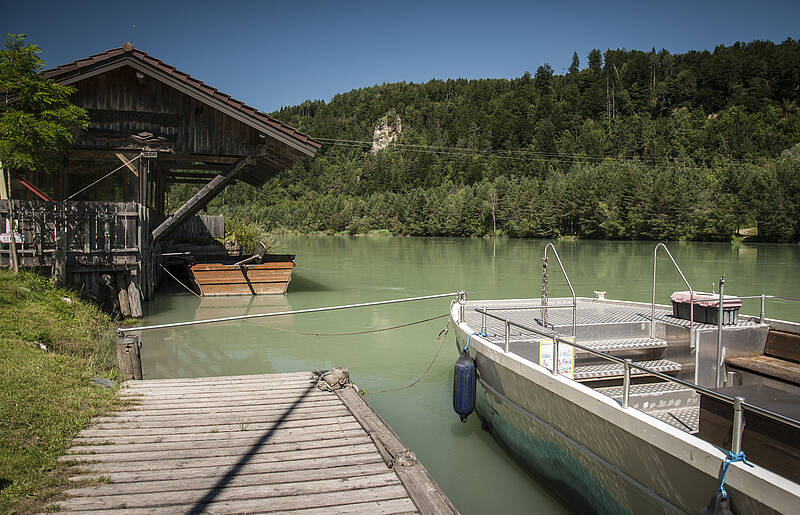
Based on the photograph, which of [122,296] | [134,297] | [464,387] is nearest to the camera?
[464,387]

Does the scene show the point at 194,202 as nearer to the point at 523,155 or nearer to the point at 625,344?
the point at 625,344

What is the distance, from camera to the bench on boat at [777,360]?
19.1 feet

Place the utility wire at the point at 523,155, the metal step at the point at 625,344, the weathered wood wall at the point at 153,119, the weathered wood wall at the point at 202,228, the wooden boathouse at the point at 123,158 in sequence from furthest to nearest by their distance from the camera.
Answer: the utility wire at the point at 523,155 < the weathered wood wall at the point at 202,228 < the weathered wood wall at the point at 153,119 < the wooden boathouse at the point at 123,158 < the metal step at the point at 625,344

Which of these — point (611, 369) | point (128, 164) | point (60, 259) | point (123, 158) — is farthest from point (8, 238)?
→ point (611, 369)

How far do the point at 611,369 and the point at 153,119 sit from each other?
14.2m

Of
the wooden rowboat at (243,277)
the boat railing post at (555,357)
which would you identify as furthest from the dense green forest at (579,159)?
the boat railing post at (555,357)

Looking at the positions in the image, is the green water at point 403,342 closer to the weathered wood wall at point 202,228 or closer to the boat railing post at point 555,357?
the boat railing post at point 555,357

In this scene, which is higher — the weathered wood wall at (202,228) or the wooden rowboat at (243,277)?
the weathered wood wall at (202,228)

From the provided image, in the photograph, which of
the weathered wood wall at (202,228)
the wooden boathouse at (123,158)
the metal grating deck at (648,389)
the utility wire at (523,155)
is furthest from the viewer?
the utility wire at (523,155)

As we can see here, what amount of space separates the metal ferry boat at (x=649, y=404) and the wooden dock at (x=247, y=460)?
1433 millimetres

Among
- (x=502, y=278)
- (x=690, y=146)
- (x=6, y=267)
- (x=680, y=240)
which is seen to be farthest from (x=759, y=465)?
(x=690, y=146)

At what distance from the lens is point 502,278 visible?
86.7 ft

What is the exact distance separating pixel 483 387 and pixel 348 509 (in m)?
3.37

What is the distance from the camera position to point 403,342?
12.4 m
